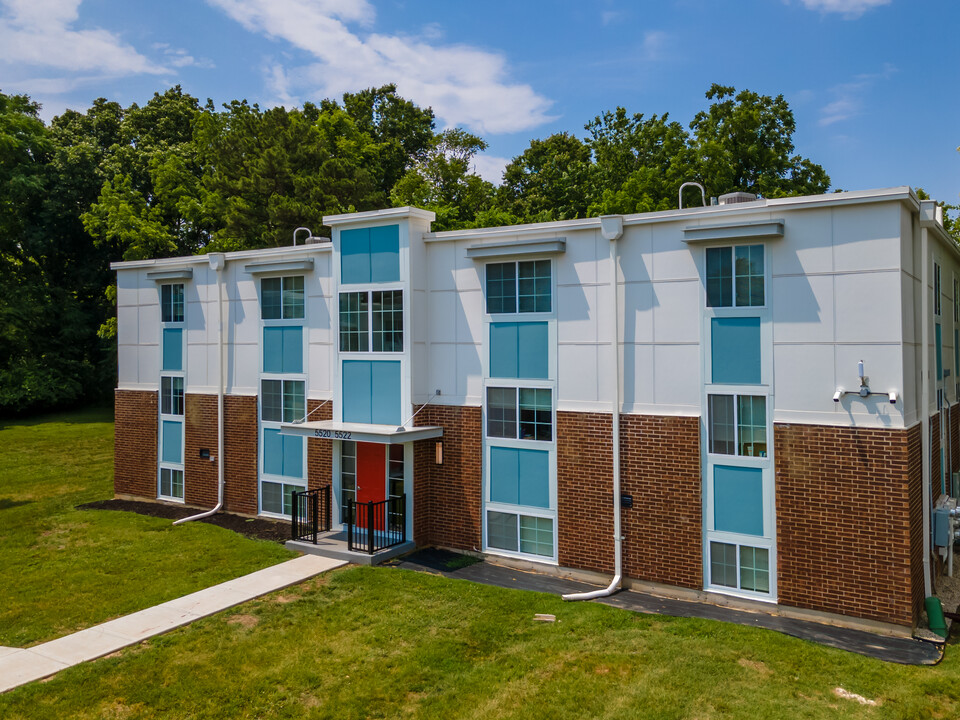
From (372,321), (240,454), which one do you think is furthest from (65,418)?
(372,321)

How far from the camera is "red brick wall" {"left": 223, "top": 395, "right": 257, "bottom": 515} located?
703 inches

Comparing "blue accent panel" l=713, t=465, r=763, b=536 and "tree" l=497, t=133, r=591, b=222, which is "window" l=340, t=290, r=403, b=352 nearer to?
"blue accent panel" l=713, t=465, r=763, b=536

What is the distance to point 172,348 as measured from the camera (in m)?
19.3

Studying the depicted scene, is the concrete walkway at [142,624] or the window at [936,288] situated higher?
the window at [936,288]

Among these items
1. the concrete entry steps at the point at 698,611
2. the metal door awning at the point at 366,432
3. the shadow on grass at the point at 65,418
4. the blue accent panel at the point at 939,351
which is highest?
the blue accent panel at the point at 939,351

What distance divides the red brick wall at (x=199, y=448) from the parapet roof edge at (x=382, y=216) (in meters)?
6.34

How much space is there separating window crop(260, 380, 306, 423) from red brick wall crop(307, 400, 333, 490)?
1.74 ft

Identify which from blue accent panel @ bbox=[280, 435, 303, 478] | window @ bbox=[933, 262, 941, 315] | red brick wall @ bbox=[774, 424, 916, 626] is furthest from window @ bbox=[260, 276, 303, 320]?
window @ bbox=[933, 262, 941, 315]

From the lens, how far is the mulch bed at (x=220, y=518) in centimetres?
1623

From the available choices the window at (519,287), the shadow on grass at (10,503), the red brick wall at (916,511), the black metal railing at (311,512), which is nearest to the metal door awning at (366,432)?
the black metal railing at (311,512)

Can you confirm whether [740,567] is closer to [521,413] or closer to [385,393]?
[521,413]

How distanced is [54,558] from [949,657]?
619 inches

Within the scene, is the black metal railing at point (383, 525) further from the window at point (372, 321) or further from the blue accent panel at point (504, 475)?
the window at point (372, 321)

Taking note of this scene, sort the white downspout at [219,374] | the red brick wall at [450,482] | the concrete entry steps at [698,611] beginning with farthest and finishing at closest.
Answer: the white downspout at [219,374] → the red brick wall at [450,482] → the concrete entry steps at [698,611]
